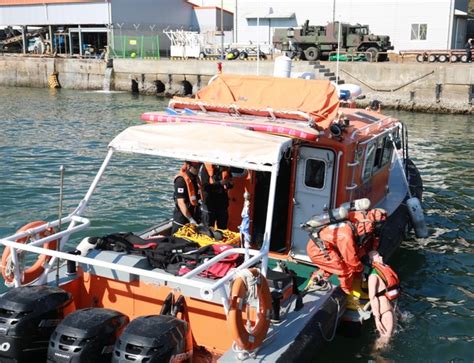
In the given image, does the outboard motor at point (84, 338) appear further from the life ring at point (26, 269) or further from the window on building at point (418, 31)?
the window on building at point (418, 31)

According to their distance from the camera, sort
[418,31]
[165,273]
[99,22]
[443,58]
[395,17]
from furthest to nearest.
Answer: [99,22] → [395,17] → [418,31] → [443,58] → [165,273]

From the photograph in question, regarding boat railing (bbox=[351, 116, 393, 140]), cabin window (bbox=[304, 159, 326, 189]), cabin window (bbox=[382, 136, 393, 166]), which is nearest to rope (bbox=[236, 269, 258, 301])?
cabin window (bbox=[304, 159, 326, 189])

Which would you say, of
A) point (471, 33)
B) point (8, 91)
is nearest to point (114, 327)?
point (8, 91)

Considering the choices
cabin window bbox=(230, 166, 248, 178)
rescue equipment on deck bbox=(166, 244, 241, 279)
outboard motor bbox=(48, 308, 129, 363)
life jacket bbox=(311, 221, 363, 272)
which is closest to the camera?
outboard motor bbox=(48, 308, 129, 363)

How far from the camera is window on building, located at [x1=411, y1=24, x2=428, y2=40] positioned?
4109cm

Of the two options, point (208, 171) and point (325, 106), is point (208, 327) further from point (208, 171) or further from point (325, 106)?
point (325, 106)

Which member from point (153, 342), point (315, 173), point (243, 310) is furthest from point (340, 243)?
point (153, 342)

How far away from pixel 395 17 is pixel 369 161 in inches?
1428

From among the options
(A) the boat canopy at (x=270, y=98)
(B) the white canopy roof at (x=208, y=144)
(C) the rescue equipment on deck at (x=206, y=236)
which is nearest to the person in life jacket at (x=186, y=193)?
(C) the rescue equipment on deck at (x=206, y=236)

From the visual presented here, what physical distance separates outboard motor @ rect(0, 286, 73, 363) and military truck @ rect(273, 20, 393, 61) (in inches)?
1170

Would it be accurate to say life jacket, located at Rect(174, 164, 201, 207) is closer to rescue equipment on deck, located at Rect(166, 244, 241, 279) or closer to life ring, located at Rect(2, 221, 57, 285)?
rescue equipment on deck, located at Rect(166, 244, 241, 279)

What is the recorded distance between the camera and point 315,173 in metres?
7.69

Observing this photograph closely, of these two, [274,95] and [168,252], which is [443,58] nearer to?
[274,95]

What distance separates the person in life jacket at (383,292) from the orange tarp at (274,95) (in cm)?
200
